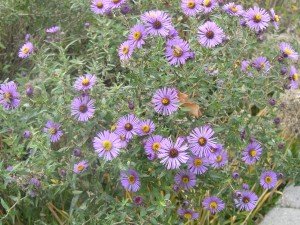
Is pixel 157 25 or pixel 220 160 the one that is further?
pixel 220 160

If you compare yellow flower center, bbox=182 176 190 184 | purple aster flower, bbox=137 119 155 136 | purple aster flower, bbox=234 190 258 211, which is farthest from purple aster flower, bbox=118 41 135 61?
purple aster flower, bbox=234 190 258 211

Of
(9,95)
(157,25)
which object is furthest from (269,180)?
(9,95)

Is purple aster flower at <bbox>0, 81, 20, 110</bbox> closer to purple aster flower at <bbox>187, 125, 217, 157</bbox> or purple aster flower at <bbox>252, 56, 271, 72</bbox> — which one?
purple aster flower at <bbox>187, 125, 217, 157</bbox>

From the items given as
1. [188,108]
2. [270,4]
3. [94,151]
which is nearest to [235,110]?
[188,108]

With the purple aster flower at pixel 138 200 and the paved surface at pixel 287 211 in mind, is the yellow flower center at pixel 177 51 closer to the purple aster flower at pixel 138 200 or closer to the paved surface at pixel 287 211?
the purple aster flower at pixel 138 200

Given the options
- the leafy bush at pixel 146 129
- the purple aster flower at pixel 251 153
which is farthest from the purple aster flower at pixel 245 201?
the purple aster flower at pixel 251 153

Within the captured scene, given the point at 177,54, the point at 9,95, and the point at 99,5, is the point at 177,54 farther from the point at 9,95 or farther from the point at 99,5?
the point at 9,95
